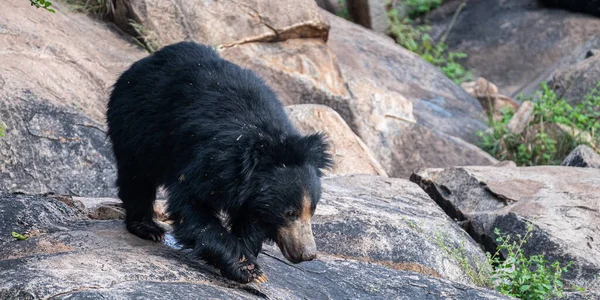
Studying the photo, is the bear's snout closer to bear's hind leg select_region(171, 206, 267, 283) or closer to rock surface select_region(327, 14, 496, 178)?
bear's hind leg select_region(171, 206, 267, 283)

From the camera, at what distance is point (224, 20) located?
26.2 ft

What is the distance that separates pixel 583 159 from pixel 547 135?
5.43 ft

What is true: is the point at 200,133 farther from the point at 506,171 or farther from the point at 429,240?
the point at 506,171

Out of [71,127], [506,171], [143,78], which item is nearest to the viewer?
[143,78]

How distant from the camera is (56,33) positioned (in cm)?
673

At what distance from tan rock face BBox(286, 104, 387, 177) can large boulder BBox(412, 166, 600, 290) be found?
23.5 inches

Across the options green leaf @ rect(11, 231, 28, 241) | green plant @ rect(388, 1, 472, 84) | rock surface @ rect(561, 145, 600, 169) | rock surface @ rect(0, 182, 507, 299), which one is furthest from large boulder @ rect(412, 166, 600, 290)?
green plant @ rect(388, 1, 472, 84)

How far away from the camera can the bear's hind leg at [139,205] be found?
4254 millimetres

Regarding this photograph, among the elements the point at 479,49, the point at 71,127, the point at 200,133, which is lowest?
the point at 479,49

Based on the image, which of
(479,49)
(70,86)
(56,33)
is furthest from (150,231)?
(479,49)

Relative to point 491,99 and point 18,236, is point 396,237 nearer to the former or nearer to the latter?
point 18,236

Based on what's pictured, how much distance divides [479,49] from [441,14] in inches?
59.5

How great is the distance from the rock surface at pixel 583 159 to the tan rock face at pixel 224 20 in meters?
2.69

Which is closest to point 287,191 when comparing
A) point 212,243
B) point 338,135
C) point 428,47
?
point 212,243
